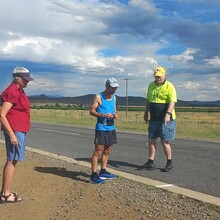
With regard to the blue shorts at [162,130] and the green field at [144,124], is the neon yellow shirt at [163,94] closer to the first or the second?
the blue shorts at [162,130]

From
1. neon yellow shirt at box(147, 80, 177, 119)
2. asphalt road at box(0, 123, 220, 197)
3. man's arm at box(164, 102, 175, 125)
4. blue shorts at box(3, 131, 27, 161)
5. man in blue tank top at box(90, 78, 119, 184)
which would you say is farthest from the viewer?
neon yellow shirt at box(147, 80, 177, 119)

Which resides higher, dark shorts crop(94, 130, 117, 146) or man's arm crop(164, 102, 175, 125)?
man's arm crop(164, 102, 175, 125)

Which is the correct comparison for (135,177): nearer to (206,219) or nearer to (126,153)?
(206,219)

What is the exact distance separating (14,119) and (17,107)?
0.17m

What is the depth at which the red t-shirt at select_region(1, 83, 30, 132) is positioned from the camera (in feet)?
18.4

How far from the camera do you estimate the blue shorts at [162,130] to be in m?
8.25

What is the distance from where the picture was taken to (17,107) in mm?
5703

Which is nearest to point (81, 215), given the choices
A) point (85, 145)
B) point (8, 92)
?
point (8, 92)

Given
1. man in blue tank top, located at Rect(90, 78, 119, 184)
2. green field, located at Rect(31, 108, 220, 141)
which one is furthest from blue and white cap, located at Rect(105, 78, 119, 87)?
green field, located at Rect(31, 108, 220, 141)

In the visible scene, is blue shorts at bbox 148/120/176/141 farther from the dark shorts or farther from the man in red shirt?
the man in red shirt

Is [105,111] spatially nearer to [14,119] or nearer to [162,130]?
[162,130]

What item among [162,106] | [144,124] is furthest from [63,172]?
[144,124]

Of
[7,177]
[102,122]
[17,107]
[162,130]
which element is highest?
[17,107]

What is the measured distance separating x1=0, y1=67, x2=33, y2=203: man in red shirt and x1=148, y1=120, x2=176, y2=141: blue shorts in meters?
3.21
